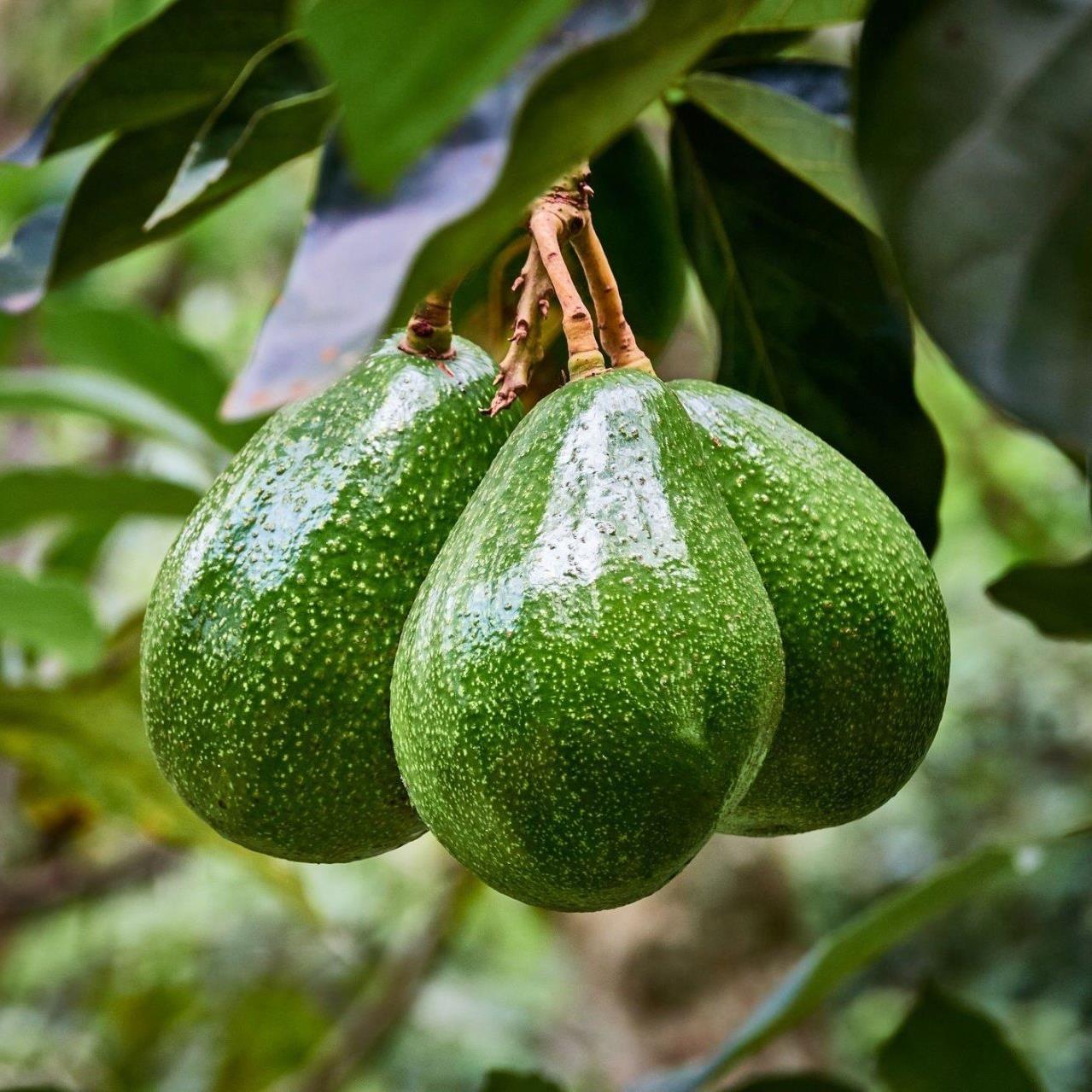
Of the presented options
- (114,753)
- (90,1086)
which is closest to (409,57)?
(114,753)

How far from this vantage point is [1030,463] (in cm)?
470

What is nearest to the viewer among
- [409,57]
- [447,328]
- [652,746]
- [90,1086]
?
[409,57]

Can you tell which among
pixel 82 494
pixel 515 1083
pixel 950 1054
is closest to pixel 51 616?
pixel 82 494

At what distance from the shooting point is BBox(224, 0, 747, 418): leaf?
1.55ft

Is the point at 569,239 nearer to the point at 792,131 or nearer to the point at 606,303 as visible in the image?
the point at 606,303

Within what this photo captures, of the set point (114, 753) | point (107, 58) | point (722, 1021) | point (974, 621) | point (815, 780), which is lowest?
point (974, 621)

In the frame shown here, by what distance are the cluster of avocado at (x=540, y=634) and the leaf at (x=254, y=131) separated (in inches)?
5.9

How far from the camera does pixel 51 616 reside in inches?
58.9

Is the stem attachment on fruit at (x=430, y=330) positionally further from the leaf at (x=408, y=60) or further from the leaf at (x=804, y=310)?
the leaf at (x=408, y=60)

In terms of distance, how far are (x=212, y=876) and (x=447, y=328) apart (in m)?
4.43

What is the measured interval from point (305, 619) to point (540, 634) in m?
0.17

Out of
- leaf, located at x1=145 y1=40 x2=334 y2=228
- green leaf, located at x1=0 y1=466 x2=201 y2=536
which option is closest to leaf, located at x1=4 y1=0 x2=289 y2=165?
leaf, located at x1=145 y1=40 x2=334 y2=228

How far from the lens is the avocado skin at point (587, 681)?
70 cm

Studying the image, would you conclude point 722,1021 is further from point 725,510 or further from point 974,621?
point 974,621
